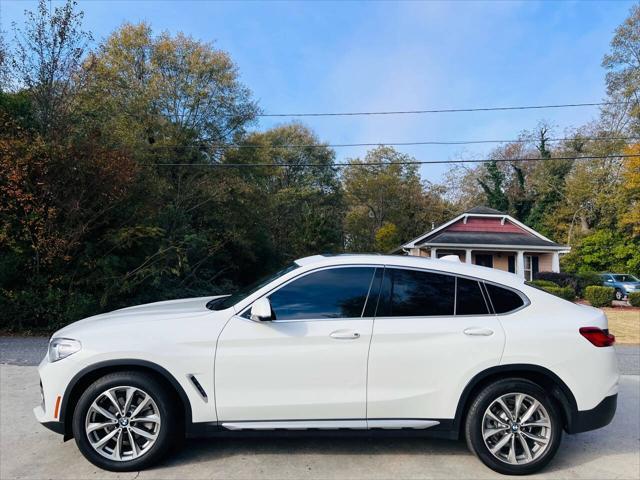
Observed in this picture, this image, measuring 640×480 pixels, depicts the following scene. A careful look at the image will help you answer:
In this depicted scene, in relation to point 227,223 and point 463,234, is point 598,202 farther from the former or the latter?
point 227,223

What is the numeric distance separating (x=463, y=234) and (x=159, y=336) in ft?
83.2

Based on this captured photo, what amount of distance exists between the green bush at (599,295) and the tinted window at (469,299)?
17.8 metres

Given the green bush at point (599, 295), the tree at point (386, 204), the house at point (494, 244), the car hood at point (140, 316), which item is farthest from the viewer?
the tree at point (386, 204)

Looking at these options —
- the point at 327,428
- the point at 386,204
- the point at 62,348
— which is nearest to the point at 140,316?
the point at 62,348

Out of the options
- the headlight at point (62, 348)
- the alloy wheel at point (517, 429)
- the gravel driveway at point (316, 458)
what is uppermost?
the headlight at point (62, 348)

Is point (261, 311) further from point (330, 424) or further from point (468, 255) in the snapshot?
point (468, 255)

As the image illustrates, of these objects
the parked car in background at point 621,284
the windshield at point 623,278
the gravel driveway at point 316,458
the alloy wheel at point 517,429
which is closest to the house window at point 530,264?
the parked car in background at point 621,284

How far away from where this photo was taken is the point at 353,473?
323cm

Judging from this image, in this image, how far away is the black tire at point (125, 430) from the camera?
3188 millimetres

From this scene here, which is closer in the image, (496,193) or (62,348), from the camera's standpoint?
(62,348)

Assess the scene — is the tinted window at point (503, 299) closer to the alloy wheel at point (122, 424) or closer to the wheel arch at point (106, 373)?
the wheel arch at point (106, 373)

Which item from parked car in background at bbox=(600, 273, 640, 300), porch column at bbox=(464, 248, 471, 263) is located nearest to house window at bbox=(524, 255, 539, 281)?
parked car in background at bbox=(600, 273, 640, 300)

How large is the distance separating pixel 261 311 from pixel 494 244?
23886 millimetres

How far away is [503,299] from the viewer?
11.4 feet
